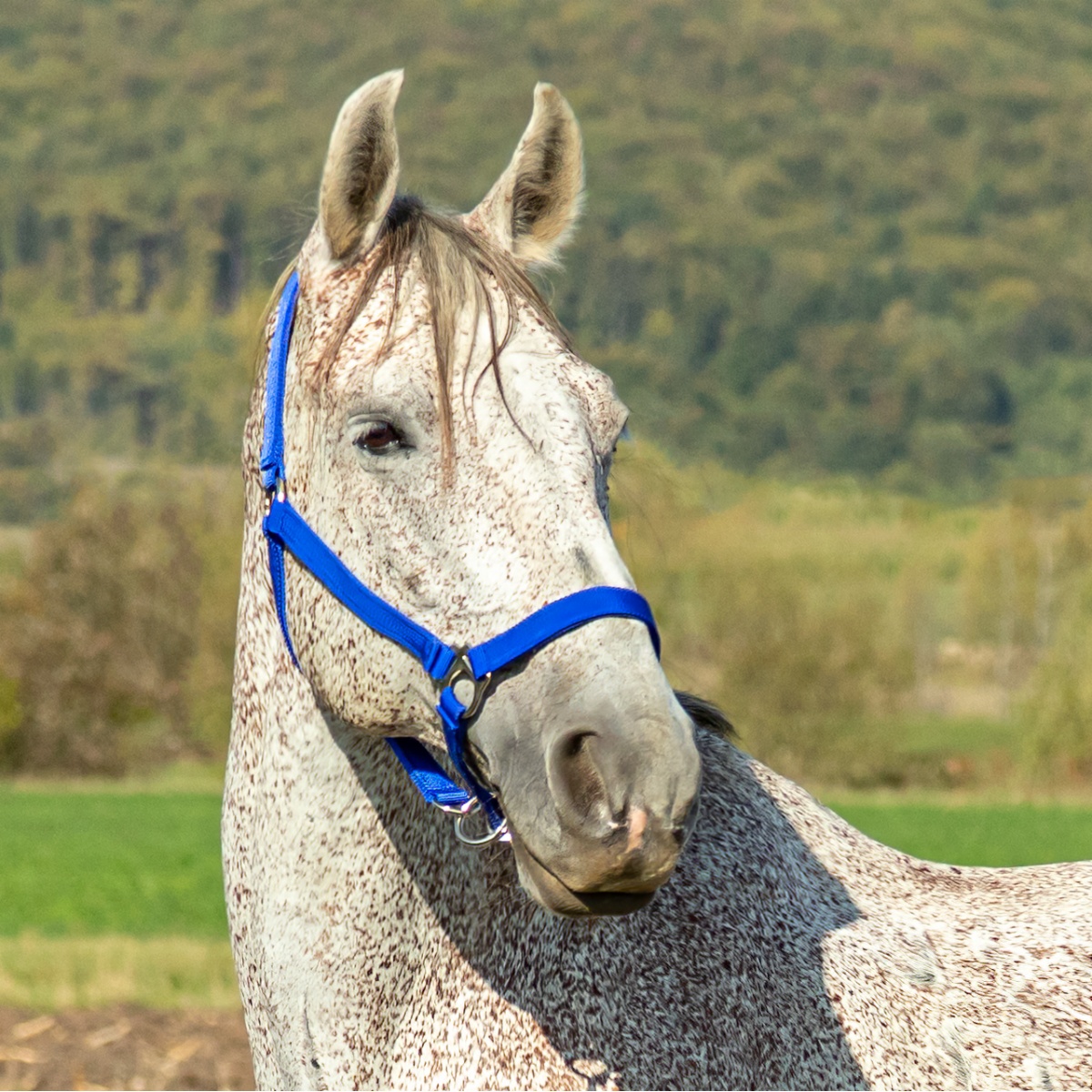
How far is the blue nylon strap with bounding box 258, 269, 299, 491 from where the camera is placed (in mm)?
3230

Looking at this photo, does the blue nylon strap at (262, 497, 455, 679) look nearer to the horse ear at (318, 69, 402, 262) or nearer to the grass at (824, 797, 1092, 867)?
the horse ear at (318, 69, 402, 262)

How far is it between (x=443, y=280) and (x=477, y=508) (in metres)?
0.52

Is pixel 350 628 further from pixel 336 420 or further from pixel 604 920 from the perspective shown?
pixel 604 920

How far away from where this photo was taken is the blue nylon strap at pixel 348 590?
2.87m

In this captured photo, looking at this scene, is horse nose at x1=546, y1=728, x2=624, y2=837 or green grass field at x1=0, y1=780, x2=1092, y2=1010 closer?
horse nose at x1=546, y1=728, x2=624, y2=837

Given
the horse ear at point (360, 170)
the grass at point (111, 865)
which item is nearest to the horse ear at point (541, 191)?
the horse ear at point (360, 170)

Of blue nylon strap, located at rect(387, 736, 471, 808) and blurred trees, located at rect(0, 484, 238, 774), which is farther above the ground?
blue nylon strap, located at rect(387, 736, 471, 808)

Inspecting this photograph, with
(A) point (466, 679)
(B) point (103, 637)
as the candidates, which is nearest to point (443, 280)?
(A) point (466, 679)

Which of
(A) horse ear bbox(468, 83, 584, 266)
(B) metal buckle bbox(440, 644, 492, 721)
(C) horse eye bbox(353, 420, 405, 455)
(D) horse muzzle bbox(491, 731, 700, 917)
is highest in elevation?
(A) horse ear bbox(468, 83, 584, 266)

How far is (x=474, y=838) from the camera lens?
3152 millimetres

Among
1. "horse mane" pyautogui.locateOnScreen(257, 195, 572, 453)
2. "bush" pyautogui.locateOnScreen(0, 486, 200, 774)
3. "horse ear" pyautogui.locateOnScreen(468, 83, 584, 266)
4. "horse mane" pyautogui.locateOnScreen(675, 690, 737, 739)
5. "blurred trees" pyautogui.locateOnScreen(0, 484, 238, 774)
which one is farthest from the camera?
"bush" pyautogui.locateOnScreen(0, 486, 200, 774)

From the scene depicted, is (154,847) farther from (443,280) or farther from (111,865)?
(443,280)

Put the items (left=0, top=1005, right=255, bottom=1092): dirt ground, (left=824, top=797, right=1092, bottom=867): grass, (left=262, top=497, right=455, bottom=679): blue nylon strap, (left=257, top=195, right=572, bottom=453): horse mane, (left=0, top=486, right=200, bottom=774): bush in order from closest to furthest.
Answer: (left=262, top=497, right=455, bottom=679): blue nylon strap, (left=257, top=195, right=572, bottom=453): horse mane, (left=0, top=1005, right=255, bottom=1092): dirt ground, (left=824, top=797, right=1092, bottom=867): grass, (left=0, top=486, right=200, bottom=774): bush

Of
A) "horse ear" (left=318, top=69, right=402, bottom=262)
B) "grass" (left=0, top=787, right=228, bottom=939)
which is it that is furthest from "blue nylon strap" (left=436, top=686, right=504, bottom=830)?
"grass" (left=0, top=787, right=228, bottom=939)
